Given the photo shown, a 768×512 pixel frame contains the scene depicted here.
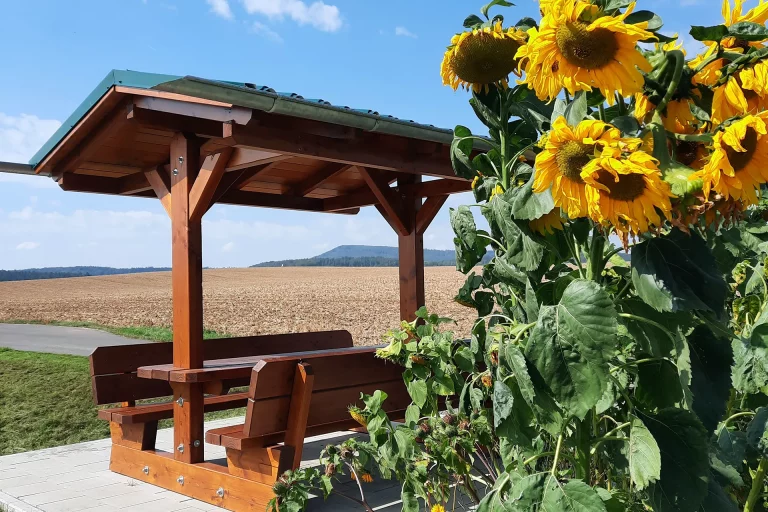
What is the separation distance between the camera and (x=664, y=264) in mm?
1150

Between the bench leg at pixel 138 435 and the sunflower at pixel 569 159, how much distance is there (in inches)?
177

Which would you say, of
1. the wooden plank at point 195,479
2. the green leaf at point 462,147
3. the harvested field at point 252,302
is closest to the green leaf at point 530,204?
the green leaf at point 462,147

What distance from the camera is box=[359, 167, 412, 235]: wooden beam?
586 centimetres

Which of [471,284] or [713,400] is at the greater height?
[471,284]

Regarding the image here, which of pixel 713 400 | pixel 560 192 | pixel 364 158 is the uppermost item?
pixel 364 158

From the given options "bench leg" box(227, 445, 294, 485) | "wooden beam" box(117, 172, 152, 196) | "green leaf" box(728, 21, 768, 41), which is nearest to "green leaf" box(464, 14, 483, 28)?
"green leaf" box(728, 21, 768, 41)

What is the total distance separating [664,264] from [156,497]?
407cm

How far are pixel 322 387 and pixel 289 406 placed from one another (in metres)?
0.23

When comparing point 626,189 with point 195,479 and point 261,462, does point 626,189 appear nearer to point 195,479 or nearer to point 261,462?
point 261,462

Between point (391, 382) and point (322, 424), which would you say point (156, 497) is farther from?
point (391, 382)

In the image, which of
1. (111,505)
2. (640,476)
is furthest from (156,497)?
(640,476)

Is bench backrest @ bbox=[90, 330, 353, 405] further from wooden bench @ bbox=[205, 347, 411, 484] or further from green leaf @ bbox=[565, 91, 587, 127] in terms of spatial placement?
green leaf @ bbox=[565, 91, 587, 127]

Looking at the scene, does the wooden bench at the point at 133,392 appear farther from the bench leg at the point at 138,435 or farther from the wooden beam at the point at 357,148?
the wooden beam at the point at 357,148

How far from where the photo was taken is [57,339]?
15625 mm
